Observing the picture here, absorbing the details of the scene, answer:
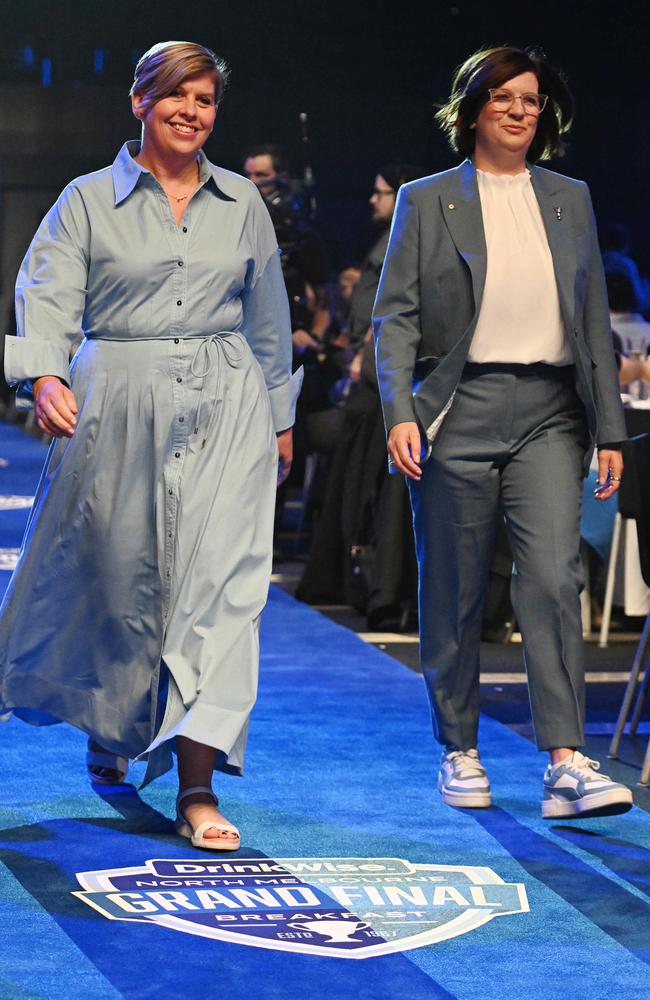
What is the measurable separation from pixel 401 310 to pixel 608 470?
59 cm

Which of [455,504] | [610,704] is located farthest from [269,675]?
[455,504]

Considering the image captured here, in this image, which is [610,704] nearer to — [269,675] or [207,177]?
[269,675]

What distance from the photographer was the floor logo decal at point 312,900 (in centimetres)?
318

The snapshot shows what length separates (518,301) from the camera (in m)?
4.11

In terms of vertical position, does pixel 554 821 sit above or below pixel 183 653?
below

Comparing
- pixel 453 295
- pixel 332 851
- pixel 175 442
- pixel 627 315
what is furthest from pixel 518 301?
pixel 627 315

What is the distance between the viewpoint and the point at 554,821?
159 inches

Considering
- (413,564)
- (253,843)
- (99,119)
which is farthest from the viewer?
(99,119)

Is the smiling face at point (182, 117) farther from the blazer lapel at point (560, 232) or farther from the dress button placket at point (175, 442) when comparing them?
the blazer lapel at point (560, 232)

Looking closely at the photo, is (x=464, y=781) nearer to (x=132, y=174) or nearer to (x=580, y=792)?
(x=580, y=792)

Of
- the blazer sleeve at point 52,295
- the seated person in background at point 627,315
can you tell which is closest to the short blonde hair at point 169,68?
the blazer sleeve at point 52,295

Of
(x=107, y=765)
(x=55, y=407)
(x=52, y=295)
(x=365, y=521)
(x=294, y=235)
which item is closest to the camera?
(x=55, y=407)

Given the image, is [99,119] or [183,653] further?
[99,119]

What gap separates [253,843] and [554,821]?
0.68 metres
